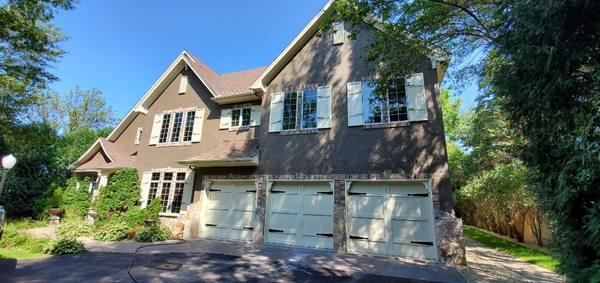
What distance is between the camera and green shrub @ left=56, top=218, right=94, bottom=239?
11.8 metres

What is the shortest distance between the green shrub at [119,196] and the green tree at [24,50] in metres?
6.12

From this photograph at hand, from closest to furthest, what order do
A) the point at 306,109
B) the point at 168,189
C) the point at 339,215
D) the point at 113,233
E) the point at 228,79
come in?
the point at 339,215, the point at 113,233, the point at 306,109, the point at 168,189, the point at 228,79

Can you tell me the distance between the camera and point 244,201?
40.3 feet

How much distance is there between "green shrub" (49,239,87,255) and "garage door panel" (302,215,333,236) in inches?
287

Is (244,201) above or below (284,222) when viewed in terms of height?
above

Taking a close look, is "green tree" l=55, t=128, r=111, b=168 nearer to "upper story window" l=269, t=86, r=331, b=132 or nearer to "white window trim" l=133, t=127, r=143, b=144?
"white window trim" l=133, t=127, r=143, b=144

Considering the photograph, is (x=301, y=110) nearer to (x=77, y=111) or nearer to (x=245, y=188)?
(x=245, y=188)

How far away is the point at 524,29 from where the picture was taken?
4.91 meters

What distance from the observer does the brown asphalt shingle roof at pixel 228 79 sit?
567 inches

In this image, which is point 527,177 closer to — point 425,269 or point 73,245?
point 425,269

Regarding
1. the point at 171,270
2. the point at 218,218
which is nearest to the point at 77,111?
the point at 218,218

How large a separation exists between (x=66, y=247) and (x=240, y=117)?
785cm

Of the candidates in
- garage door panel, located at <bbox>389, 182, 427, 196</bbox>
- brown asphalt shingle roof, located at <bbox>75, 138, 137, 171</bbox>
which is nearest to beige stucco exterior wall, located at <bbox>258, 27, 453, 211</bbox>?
garage door panel, located at <bbox>389, 182, 427, 196</bbox>

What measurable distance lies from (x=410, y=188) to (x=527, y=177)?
4390mm
